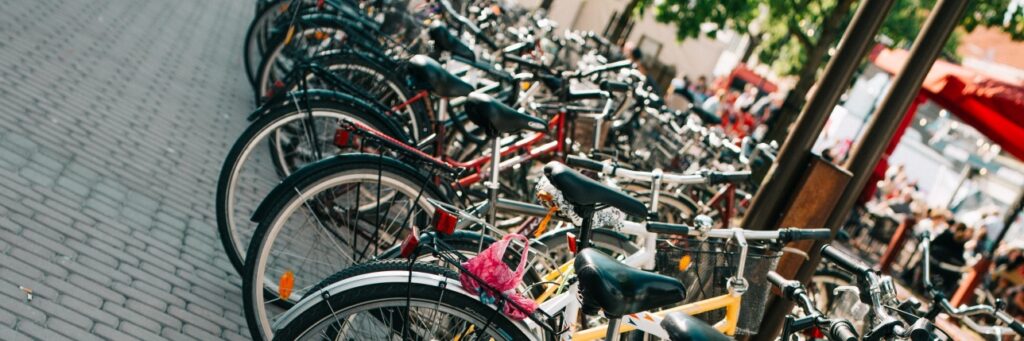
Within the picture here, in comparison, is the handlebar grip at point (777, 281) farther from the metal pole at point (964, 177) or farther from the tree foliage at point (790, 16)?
the metal pole at point (964, 177)

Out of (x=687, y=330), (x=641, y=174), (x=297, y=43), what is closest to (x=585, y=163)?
(x=641, y=174)

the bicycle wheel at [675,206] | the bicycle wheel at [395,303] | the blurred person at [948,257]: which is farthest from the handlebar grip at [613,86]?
the blurred person at [948,257]

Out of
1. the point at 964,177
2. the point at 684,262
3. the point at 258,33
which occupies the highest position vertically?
the point at 684,262

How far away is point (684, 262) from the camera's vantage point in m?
3.33

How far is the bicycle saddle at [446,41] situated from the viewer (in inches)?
213

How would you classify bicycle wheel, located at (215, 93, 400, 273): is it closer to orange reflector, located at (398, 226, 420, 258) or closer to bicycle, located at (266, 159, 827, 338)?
orange reflector, located at (398, 226, 420, 258)

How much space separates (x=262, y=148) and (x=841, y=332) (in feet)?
10.3

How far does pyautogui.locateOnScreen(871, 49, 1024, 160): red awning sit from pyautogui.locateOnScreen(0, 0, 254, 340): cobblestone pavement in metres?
7.39

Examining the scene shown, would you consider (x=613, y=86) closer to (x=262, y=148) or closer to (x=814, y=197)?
(x=814, y=197)

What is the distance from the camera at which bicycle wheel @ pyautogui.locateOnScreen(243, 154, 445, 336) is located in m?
3.46

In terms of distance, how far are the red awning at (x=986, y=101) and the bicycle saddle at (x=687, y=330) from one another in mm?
8480

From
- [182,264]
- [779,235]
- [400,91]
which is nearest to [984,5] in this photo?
[400,91]

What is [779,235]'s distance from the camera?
3.38m

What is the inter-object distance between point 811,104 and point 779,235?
2.15 meters
